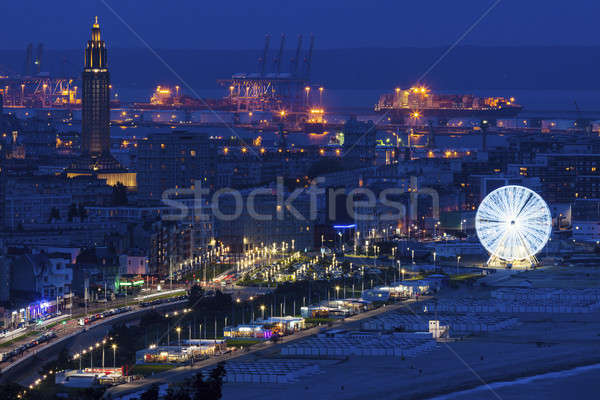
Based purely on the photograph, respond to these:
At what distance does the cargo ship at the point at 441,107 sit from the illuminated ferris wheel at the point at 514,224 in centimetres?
7755

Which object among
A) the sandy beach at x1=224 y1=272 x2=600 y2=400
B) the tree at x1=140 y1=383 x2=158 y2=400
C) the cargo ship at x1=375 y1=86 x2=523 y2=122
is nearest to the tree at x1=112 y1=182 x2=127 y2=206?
the sandy beach at x1=224 y1=272 x2=600 y2=400

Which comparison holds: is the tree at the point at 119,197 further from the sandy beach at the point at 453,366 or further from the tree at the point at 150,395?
the tree at the point at 150,395

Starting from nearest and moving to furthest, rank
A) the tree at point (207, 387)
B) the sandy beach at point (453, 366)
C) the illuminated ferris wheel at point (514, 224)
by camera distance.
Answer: the tree at point (207, 387) < the sandy beach at point (453, 366) < the illuminated ferris wheel at point (514, 224)

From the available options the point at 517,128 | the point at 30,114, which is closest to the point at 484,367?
the point at 517,128

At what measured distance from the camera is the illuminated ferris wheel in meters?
50.8

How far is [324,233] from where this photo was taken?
56.8 metres

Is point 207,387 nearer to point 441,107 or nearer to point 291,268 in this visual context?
point 291,268

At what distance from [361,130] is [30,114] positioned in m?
47.9

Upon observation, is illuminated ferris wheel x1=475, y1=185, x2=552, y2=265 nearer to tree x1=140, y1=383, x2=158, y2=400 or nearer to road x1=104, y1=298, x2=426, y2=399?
road x1=104, y1=298, x2=426, y2=399

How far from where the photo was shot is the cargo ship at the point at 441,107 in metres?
130

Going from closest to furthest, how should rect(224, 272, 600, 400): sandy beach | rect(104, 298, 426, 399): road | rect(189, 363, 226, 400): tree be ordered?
Answer: 1. rect(189, 363, 226, 400): tree
2. rect(104, 298, 426, 399): road
3. rect(224, 272, 600, 400): sandy beach

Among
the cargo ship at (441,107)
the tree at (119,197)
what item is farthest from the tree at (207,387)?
the cargo ship at (441,107)

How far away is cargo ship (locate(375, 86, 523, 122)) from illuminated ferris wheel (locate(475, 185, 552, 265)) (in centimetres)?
7755

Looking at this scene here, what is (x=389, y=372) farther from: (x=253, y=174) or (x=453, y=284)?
(x=253, y=174)
